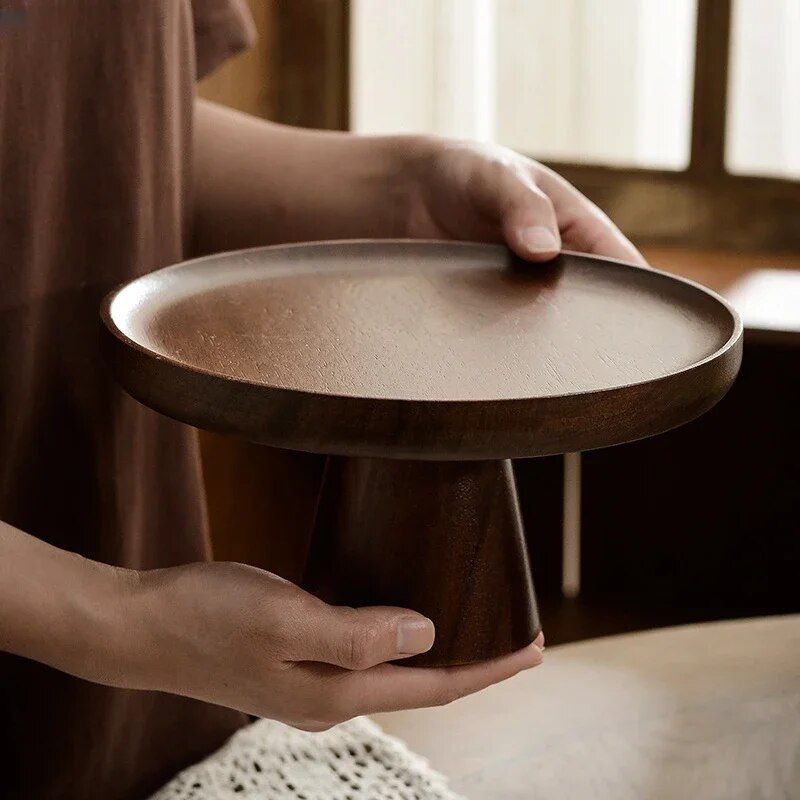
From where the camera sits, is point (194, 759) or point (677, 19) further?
point (677, 19)

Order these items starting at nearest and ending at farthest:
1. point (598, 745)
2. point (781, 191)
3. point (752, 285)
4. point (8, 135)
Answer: point (8, 135) → point (598, 745) → point (752, 285) → point (781, 191)

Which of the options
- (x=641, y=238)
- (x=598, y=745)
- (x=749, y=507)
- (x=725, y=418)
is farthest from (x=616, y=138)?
(x=598, y=745)

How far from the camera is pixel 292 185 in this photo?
919 millimetres

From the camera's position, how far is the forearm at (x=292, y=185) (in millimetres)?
902

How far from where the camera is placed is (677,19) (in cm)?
183

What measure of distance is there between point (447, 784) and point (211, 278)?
0.38 m

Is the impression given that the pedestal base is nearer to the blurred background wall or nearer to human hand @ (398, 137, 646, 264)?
human hand @ (398, 137, 646, 264)

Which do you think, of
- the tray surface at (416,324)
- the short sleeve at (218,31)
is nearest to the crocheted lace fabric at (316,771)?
the tray surface at (416,324)

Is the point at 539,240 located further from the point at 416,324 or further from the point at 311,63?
the point at 311,63

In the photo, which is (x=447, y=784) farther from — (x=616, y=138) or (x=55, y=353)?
(x=616, y=138)

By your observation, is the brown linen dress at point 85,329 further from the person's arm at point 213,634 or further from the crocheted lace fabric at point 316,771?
the person's arm at point 213,634

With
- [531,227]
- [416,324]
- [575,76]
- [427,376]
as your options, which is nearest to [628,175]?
[575,76]

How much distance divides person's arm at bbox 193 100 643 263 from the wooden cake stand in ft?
0.23

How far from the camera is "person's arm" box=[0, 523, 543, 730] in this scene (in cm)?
57
